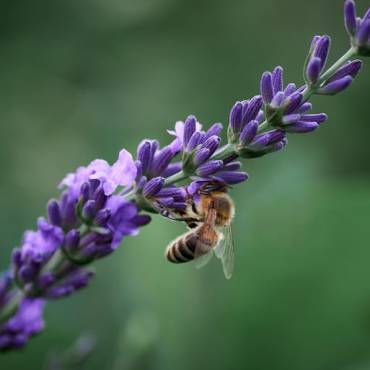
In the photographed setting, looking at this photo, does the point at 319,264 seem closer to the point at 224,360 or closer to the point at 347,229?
the point at 347,229

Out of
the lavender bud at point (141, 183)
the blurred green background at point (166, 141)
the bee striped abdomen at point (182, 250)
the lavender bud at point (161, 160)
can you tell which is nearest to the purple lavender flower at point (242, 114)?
the lavender bud at point (161, 160)

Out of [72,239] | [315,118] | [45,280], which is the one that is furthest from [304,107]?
[45,280]

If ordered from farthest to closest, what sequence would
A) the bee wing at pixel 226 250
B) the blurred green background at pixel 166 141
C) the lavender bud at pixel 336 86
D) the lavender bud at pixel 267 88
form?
the blurred green background at pixel 166 141 < the bee wing at pixel 226 250 < the lavender bud at pixel 267 88 < the lavender bud at pixel 336 86

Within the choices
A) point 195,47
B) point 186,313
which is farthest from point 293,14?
point 186,313

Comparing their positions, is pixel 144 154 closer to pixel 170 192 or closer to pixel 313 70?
pixel 170 192

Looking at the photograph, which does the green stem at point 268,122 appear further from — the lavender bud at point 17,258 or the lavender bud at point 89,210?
the lavender bud at point 17,258
